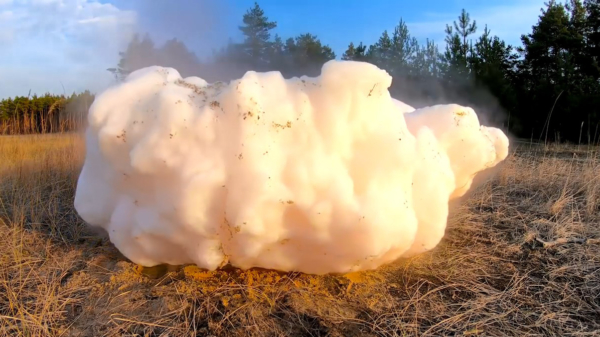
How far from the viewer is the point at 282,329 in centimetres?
176

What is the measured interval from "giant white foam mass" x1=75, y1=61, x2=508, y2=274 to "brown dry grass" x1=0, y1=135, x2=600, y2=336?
0.19 meters

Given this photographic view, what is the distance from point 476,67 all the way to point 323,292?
11.3 m

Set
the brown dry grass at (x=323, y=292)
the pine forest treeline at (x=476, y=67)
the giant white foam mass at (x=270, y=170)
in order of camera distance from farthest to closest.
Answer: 1. the pine forest treeline at (x=476, y=67)
2. the brown dry grass at (x=323, y=292)
3. the giant white foam mass at (x=270, y=170)

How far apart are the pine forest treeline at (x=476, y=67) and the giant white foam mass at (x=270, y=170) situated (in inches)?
82.2

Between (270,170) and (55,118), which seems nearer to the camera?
(270,170)

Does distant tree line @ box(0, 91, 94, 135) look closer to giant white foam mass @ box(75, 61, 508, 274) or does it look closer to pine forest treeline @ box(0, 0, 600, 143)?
pine forest treeline @ box(0, 0, 600, 143)

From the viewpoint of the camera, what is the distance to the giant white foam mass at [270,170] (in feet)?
5.53

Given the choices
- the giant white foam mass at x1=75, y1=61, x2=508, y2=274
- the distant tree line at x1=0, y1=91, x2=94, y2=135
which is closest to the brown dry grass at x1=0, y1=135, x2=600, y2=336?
the giant white foam mass at x1=75, y1=61, x2=508, y2=274

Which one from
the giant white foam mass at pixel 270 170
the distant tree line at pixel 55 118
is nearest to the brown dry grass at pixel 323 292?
the giant white foam mass at pixel 270 170

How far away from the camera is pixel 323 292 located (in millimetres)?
2002

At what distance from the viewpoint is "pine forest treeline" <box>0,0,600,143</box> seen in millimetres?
4564

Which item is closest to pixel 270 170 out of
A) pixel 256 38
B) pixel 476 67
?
pixel 256 38

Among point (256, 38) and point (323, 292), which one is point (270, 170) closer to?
point (323, 292)

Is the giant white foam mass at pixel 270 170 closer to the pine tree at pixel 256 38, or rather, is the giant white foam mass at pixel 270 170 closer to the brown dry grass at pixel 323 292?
the brown dry grass at pixel 323 292
